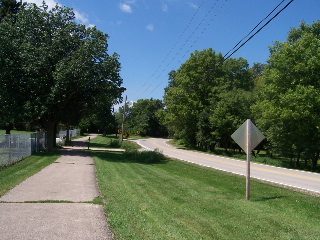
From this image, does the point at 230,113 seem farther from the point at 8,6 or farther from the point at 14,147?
the point at 14,147

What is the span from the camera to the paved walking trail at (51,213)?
5.98 metres

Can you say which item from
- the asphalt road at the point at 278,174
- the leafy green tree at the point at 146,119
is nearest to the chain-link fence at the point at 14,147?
the asphalt road at the point at 278,174

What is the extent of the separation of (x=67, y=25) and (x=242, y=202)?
23418 mm

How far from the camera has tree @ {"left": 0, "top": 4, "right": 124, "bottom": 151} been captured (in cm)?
2548

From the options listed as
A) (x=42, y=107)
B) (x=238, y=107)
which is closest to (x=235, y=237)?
(x=42, y=107)

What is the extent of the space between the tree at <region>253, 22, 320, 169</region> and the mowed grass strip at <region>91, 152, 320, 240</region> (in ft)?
59.3

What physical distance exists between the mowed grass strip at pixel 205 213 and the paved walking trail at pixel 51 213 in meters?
0.38

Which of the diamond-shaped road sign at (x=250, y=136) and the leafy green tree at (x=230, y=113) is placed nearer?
the diamond-shaped road sign at (x=250, y=136)

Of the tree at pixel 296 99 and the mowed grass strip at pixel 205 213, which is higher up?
the tree at pixel 296 99

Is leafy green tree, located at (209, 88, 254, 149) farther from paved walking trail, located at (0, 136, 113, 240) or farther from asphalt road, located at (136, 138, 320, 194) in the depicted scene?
paved walking trail, located at (0, 136, 113, 240)

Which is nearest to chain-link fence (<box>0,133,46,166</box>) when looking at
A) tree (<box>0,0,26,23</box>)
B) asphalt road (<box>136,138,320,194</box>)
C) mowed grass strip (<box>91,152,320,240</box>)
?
mowed grass strip (<box>91,152,320,240</box>)

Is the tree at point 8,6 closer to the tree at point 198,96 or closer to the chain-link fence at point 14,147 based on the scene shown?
the chain-link fence at point 14,147

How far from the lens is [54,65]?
1040 inches

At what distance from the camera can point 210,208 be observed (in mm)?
8531
